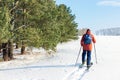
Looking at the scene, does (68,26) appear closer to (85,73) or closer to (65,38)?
(65,38)

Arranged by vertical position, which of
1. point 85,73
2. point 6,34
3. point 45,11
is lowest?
point 85,73

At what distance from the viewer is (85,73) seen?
15.2 m

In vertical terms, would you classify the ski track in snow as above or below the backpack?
below

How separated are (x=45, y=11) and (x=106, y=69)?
31.0 feet

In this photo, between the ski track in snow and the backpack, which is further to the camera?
the backpack

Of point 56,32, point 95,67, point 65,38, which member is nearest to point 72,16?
point 65,38

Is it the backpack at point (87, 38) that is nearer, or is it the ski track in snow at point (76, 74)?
the ski track in snow at point (76, 74)

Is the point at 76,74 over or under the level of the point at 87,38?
under

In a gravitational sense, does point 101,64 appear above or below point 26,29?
below

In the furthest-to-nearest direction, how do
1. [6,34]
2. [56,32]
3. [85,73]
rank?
[56,32]
[6,34]
[85,73]

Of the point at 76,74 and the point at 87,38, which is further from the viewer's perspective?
the point at 87,38

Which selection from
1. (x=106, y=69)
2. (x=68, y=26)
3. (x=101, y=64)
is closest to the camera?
(x=106, y=69)

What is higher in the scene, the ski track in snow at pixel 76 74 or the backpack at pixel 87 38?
the backpack at pixel 87 38

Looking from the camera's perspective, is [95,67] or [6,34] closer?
[95,67]
